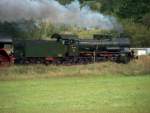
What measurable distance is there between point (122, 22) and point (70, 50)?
2829cm

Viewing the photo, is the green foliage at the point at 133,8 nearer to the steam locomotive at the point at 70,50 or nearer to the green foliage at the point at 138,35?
the green foliage at the point at 138,35

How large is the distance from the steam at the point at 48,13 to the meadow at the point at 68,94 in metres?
5.04

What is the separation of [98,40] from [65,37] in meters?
3.39

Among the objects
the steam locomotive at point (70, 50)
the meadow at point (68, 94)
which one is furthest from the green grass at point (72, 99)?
the steam locomotive at point (70, 50)

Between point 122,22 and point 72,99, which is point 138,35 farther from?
point 72,99

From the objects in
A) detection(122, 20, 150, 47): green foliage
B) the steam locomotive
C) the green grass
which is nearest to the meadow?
the green grass

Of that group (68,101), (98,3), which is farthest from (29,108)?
(98,3)

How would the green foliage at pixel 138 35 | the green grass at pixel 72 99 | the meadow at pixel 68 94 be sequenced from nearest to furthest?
1. the green grass at pixel 72 99
2. the meadow at pixel 68 94
3. the green foliage at pixel 138 35

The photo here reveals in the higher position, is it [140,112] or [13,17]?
[13,17]

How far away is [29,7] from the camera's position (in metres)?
39.5

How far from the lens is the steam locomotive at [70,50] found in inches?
1784

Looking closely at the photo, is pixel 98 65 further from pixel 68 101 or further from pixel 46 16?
pixel 68 101

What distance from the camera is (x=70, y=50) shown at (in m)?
47.0

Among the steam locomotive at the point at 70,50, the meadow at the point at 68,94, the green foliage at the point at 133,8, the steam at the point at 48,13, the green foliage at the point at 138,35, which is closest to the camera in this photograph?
the meadow at the point at 68,94
